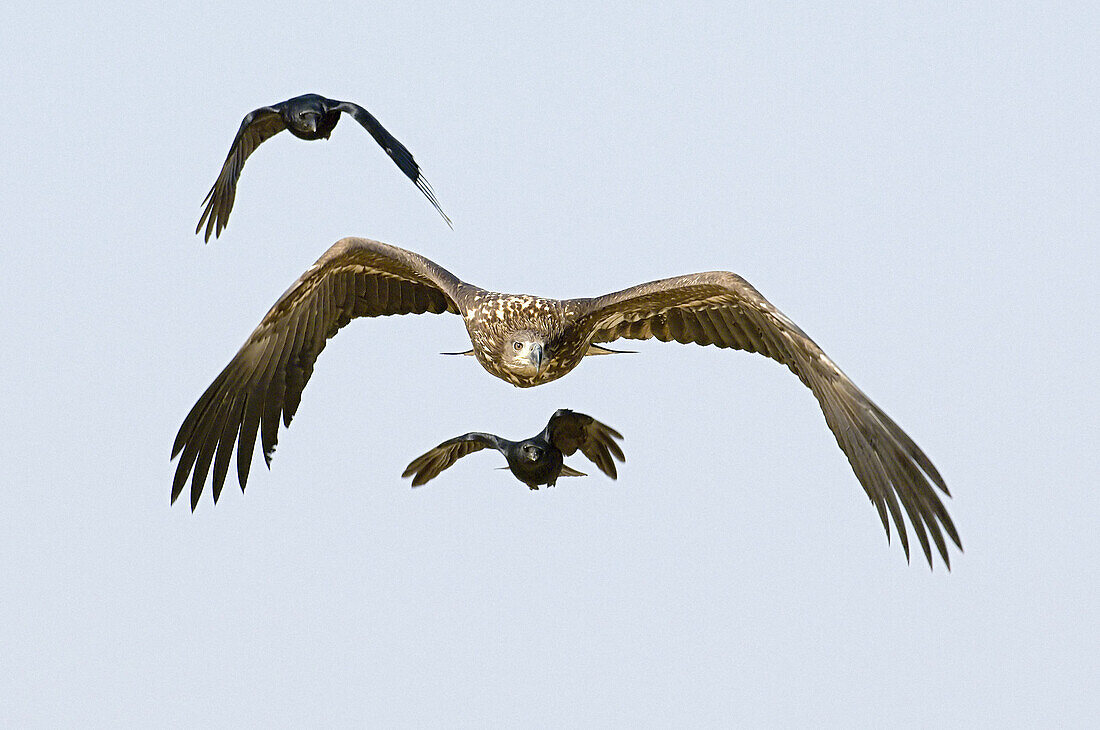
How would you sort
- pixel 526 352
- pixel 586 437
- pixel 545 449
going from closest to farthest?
pixel 526 352
pixel 545 449
pixel 586 437

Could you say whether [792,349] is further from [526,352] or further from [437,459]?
[437,459]

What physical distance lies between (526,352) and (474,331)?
0.50m

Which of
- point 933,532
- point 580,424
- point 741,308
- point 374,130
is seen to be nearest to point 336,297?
point 374,130

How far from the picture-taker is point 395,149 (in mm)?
9984

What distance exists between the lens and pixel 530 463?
34.1ft

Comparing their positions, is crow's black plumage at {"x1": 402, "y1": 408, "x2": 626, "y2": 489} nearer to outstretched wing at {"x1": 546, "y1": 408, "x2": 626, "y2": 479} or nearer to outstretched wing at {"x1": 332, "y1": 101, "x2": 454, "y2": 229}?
outstretched wing at {"x1": 546, "y1": 408, "x2": 626, "y2": 479}

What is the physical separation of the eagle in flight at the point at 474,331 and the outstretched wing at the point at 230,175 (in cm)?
100

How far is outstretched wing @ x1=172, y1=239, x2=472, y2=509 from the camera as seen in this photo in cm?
1018

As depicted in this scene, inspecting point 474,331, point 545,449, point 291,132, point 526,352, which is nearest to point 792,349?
point 526,352

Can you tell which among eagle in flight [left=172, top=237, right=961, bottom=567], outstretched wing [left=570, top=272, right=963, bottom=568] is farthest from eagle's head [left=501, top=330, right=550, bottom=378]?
outstretched wing [left=570, top=272, right=963, bottom=568]

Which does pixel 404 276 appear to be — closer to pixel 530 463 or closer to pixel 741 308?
pixel 530 463

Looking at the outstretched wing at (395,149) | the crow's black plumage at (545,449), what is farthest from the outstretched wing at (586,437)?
the outstretched wing at (395,149)

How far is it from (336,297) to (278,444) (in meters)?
1.12

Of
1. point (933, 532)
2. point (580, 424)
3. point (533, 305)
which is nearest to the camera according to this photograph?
point (933, 532)
